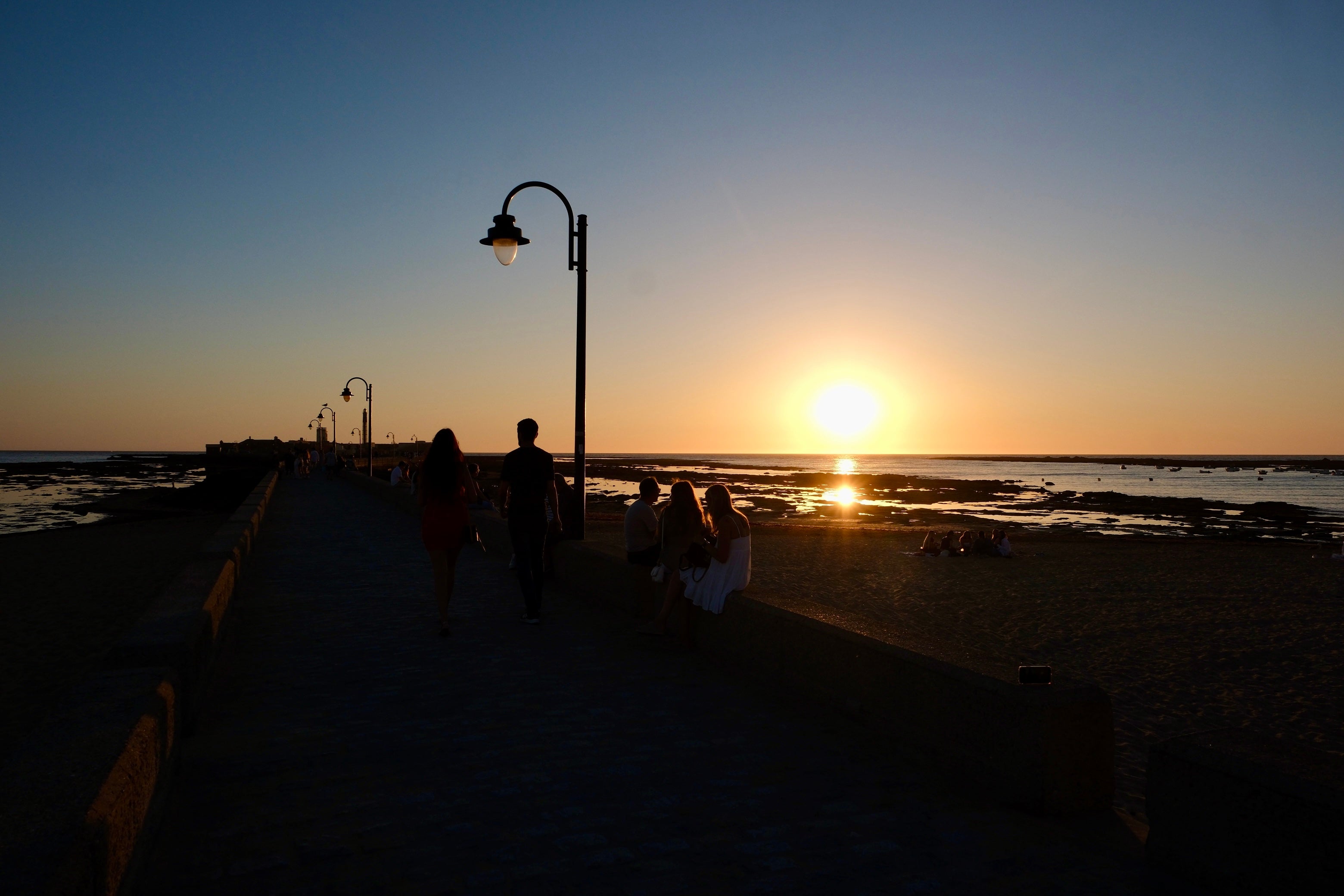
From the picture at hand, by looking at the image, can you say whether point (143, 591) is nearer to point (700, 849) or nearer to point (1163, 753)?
point (700, 849)

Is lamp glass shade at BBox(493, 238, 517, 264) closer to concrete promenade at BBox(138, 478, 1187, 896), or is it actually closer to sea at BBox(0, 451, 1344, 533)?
concrete promenade at BBox(138, 478, 1187, 896)

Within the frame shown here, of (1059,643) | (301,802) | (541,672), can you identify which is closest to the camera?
(301,802)

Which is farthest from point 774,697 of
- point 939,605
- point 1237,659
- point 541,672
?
point 939,605

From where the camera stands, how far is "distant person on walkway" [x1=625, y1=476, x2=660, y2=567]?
8.55 m

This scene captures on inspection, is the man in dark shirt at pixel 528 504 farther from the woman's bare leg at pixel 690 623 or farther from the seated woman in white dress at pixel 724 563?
the seated woman in white dress at pixel 724 563

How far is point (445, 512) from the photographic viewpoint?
7969 millimetres

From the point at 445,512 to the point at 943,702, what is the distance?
4999mm

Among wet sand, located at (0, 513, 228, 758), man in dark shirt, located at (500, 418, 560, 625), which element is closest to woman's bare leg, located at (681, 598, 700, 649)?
man in dark shirt, located at (500, 418, 560, 625)

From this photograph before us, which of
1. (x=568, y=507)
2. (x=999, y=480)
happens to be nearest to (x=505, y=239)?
(x=568, y=507)

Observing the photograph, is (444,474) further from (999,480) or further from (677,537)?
(999,480)

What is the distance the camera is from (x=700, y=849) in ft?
11.6

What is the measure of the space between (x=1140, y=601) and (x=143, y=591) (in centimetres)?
1532

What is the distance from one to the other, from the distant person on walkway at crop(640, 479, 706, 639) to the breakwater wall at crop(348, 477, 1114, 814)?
67 cm

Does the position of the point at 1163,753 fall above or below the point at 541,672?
above
